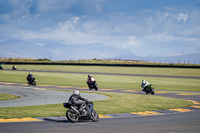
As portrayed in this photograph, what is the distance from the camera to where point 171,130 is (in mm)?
12836

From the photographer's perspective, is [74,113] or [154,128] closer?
[154,128]

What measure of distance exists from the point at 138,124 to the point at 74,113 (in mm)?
3019

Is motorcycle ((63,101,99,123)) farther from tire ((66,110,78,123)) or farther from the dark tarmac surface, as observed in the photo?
the dark tarmac surface

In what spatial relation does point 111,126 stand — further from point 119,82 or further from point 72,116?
point 119,82

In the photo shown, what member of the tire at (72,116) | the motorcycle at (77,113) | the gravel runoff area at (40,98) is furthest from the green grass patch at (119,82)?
the tire at (72,116)

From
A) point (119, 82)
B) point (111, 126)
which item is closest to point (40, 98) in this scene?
point (111, 126)

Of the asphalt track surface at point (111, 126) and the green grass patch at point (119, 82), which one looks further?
the green grass patch at point (119, 82)

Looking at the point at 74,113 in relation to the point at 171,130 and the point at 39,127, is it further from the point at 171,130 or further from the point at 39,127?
the point at 171,130

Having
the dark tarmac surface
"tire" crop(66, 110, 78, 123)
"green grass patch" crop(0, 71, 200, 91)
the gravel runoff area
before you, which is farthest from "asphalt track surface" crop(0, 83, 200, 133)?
"green grass patch" crop(0, 71, 200, 91)

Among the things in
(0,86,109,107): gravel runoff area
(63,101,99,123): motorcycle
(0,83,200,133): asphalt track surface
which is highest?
(63,101,99,123): motorcycle

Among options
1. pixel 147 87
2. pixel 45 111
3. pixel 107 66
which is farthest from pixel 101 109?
pixel 107 66

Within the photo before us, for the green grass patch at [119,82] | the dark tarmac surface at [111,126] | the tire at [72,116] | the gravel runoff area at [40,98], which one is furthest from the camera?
the green grass patch at [119,82]

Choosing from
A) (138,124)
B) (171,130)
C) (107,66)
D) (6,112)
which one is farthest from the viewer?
(107,66)

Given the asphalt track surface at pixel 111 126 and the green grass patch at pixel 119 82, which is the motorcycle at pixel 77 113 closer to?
the asphalt track surface at pixel 111 126
